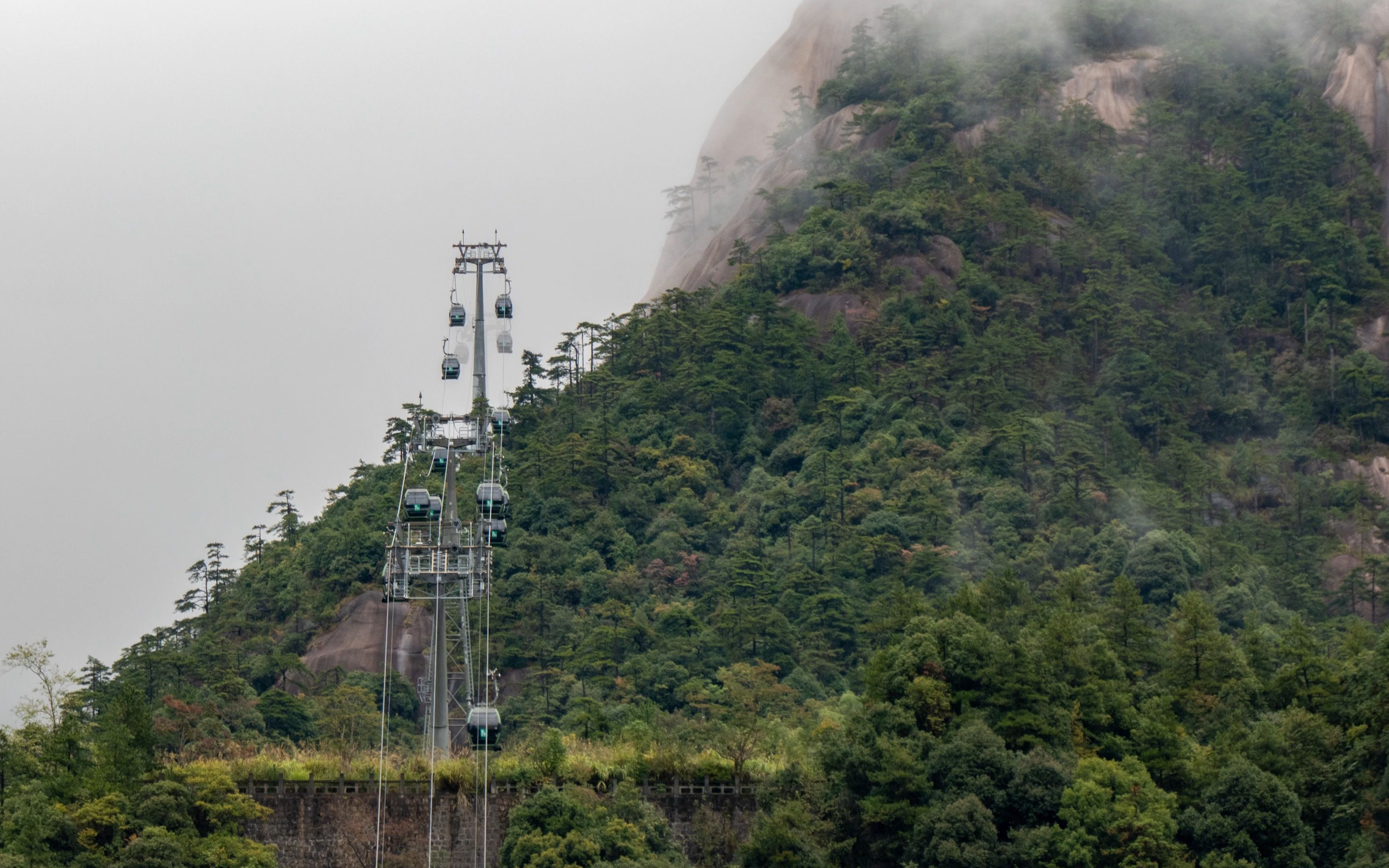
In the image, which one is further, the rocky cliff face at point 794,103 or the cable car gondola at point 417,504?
the rocky cliff face at point 794,103

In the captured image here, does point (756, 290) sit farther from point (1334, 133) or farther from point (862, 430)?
point (1334, 133)

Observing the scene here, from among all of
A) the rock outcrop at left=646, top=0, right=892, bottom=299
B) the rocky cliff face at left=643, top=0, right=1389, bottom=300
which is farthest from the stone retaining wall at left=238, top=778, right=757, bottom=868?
the rock outcrop at left=646, top=0, right=892, bottom=299

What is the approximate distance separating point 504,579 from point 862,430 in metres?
17.8

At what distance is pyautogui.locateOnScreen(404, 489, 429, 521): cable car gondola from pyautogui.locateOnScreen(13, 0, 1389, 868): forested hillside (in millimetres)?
5853

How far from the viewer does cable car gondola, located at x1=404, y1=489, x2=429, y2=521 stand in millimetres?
47219

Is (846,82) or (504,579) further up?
(846,82)

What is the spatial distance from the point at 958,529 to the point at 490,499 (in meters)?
33.9

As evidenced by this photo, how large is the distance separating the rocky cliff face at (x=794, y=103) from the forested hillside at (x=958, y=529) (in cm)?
154

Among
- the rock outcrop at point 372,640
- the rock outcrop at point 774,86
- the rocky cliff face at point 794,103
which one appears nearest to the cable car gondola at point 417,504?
the rock outcrop at point 372,640

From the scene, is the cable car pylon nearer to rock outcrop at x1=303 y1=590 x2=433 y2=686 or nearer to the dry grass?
the dry grass

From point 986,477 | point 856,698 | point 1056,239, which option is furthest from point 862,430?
point 856,698

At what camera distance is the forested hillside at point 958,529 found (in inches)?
1861

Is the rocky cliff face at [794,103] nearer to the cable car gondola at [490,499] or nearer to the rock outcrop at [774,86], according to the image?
the rock outcrop at [774,86]

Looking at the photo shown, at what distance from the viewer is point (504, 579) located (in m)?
79.9
